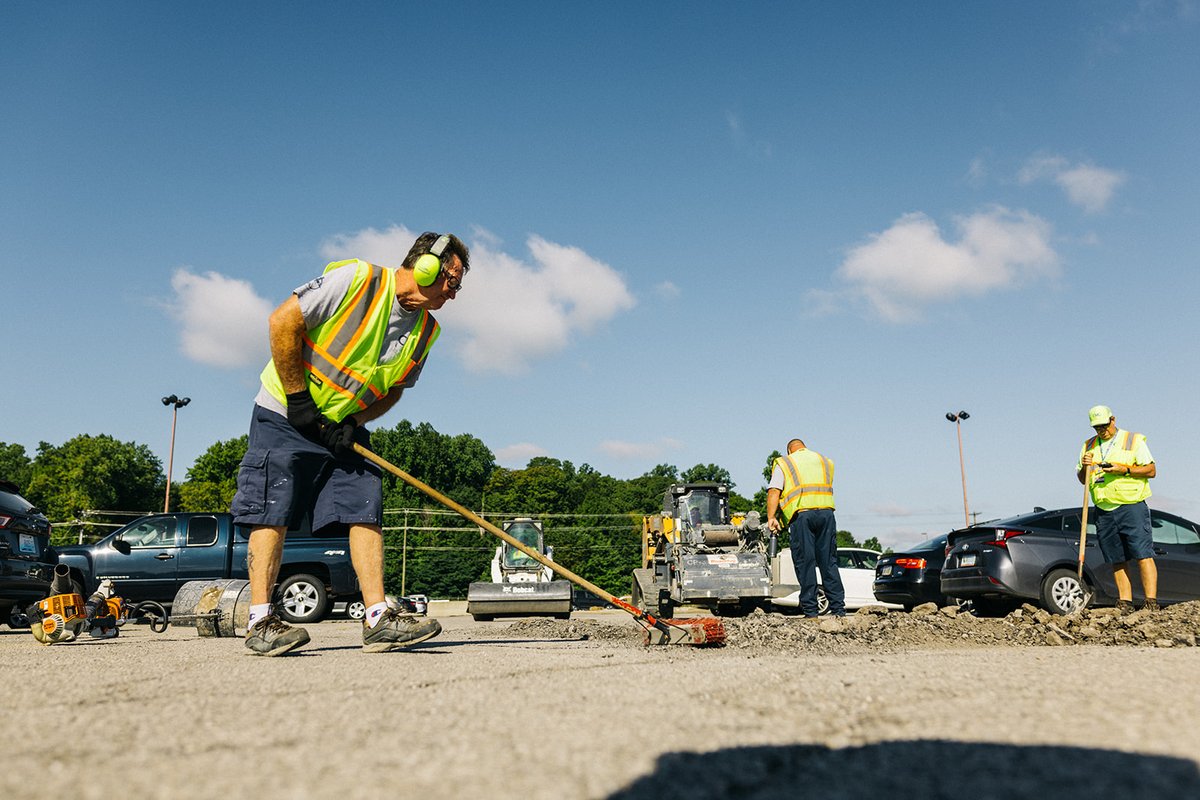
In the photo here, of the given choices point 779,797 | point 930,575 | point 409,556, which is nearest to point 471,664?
point 779,797

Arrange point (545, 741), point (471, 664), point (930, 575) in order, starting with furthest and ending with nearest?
point (930, 575) → point (471, 664) → point (545, 741)

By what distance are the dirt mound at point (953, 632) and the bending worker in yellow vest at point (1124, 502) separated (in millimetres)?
1158

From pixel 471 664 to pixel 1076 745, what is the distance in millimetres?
2437

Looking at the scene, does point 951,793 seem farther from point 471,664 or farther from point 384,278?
point 384,278

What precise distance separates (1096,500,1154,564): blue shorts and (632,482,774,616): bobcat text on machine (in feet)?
14.3

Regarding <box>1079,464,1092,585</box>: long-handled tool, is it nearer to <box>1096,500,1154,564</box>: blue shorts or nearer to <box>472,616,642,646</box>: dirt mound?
<box>1096,500,1154,564</box>: blue shorts

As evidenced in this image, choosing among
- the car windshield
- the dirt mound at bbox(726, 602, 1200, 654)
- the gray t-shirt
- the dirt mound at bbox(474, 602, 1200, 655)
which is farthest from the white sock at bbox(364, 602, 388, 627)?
the car windshield

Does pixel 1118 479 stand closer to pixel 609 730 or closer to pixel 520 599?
pixel 609 730

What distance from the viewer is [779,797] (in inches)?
55.8

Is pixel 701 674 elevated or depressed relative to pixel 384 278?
depressed

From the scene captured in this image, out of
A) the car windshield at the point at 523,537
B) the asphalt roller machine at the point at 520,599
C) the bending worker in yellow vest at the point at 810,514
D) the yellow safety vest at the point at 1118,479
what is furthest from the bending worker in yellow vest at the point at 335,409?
the car windshield at the point at 523,537

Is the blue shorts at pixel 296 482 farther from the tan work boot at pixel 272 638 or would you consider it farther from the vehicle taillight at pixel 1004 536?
the vehicle taillight at pixel 1004 536

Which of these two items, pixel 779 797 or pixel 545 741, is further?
pixel 545 741

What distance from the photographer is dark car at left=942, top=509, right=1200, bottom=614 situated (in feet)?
29.2
